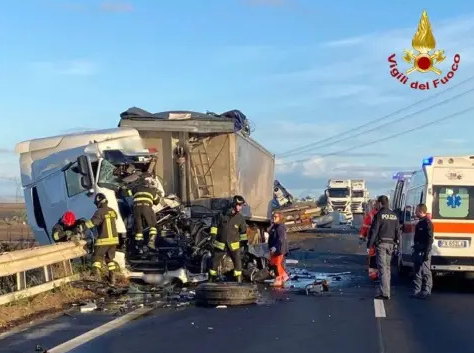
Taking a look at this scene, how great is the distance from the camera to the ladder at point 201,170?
19.1 m

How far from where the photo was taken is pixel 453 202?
15.2 m

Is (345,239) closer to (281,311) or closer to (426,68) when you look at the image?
(426,68)

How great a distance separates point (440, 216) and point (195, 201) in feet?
20.1

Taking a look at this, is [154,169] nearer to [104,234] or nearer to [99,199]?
[99,199]

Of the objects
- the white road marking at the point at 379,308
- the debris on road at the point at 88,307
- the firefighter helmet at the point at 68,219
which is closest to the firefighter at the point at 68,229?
the firefighter helmet at the point at 68,219

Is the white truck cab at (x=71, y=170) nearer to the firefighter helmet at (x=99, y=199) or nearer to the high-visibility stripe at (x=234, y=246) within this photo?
the firefighter helmet at (x=99, y=199)

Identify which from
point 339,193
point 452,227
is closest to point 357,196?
point 339,193

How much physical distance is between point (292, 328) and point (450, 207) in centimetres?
631

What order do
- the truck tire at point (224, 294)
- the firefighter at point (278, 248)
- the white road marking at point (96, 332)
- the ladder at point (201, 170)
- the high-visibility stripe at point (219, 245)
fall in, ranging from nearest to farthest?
1. the white road marking at point (96, 332)
2. the truck tire at point (224, 294)
3. the high-visibility stripe at point (219, 245)
4. the firefighter at point (278, 248)
5. the ladder at point (201, 170)

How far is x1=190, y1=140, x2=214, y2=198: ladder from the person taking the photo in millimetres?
19125

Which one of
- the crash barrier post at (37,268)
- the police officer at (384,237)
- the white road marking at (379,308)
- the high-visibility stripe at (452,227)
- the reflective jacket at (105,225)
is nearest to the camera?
the crash barrier post at (37,268)

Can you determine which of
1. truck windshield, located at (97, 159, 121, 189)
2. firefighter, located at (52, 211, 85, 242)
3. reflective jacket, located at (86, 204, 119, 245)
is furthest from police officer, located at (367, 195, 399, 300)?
firefighter, located at (52, 211, 85, 242)

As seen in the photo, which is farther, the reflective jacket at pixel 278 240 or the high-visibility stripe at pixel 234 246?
the reflective jacket at pixel 278 240

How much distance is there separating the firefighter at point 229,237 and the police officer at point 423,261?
10.8 ft
